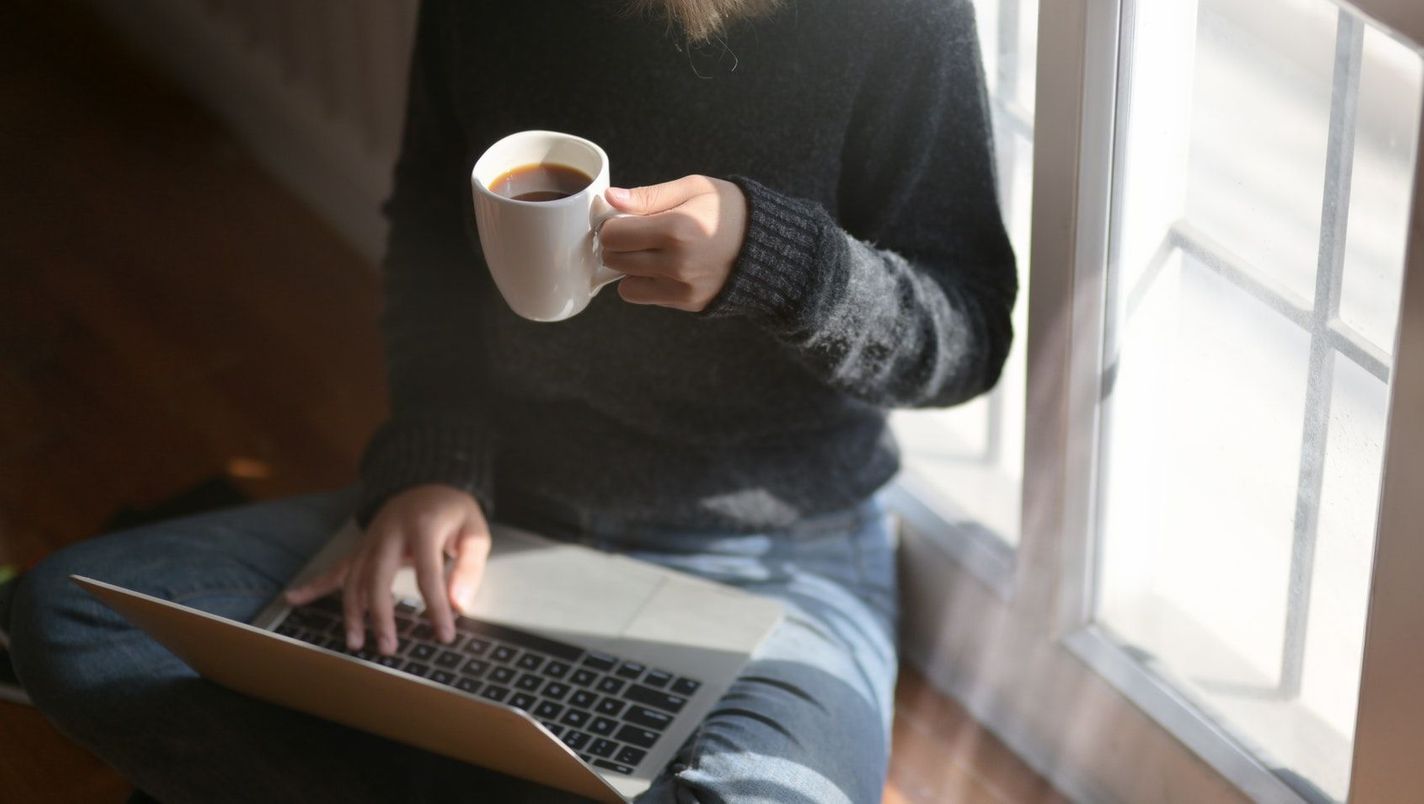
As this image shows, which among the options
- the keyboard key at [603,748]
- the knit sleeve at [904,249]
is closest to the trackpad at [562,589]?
the keyboard key at [603,748]

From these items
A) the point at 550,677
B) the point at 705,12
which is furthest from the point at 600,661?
the point at 705,12

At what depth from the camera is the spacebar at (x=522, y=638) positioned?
1211mm

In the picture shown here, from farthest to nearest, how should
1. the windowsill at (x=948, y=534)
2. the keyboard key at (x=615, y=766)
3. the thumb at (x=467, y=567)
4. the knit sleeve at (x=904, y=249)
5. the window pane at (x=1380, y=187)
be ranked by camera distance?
the windowsill at (x=948, y=534)
the thumb at (x=467, y=567)
the keyboard key at (x=615, y=766)
the knit sleeve at (x=904, y=249)
the window pane at (x=1380, y=187)

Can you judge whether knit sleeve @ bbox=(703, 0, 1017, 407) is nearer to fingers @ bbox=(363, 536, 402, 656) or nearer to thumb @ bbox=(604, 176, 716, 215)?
thumb @ bbox=(604, 176, 716, 215)

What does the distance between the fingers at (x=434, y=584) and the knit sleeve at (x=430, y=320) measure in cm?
7

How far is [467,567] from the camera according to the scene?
124 centimetres

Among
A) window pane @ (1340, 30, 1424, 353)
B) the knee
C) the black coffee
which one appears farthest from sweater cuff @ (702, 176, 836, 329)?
the knee

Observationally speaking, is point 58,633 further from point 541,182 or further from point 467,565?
point 541,182

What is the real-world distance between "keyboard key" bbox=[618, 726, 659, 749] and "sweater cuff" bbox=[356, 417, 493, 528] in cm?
25

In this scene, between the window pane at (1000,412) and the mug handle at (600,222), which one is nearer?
the mug handle at (600,222)

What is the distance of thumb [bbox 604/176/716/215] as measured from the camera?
91 centimetres

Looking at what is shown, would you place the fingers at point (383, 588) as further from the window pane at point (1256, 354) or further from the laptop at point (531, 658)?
the window pane at point (1256, 354)

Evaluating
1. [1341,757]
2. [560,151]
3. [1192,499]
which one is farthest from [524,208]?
[1341,757]

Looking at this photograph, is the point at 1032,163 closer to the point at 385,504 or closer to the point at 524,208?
the point at 524,208
